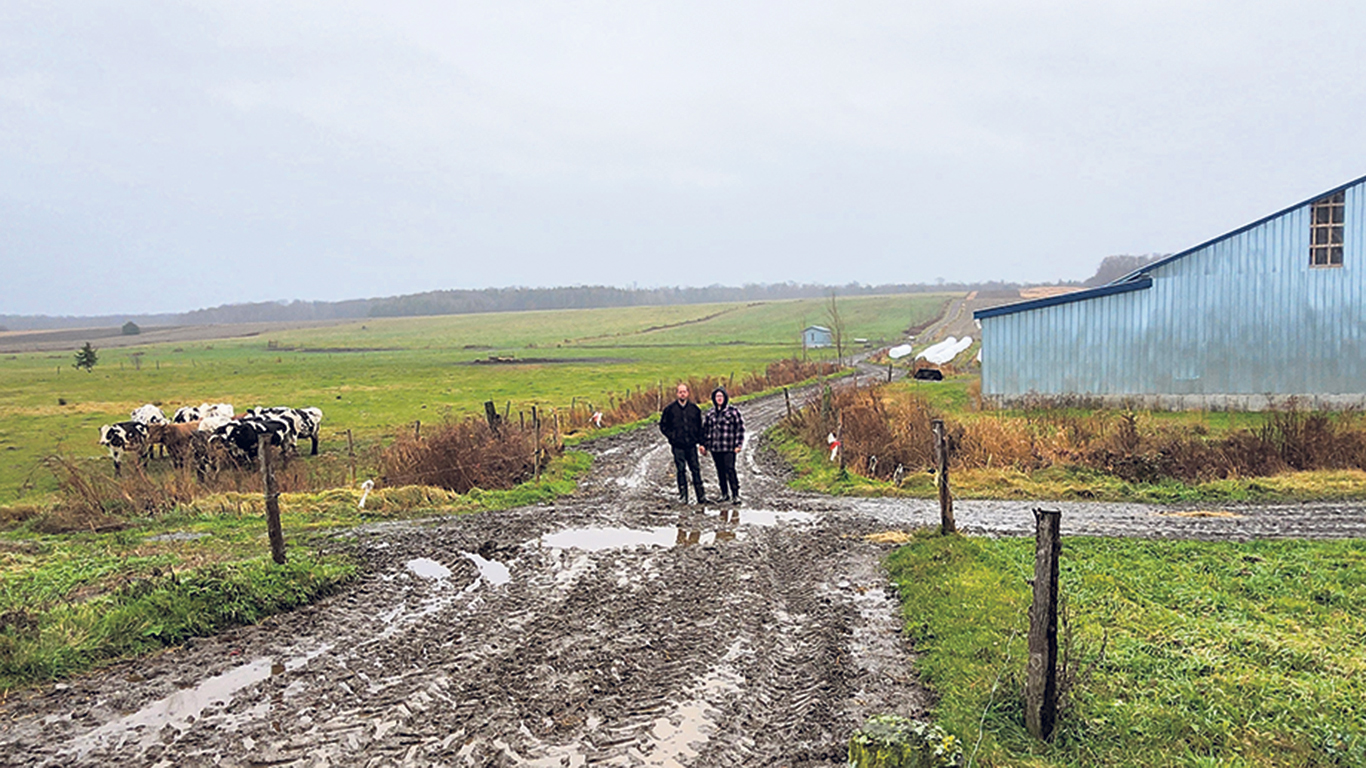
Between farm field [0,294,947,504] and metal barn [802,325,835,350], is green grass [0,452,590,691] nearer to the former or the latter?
farm field [0,294,947,504]

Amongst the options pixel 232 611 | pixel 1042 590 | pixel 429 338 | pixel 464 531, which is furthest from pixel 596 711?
pixel 429 338

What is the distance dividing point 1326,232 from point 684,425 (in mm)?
21017

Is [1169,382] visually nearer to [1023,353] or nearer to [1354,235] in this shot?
[1023,353]

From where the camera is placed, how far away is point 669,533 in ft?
41.6

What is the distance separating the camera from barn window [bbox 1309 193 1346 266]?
81.8 feet

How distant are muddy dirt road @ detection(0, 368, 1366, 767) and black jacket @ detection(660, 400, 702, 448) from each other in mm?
2662

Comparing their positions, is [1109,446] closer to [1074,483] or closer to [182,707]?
[1074,483]

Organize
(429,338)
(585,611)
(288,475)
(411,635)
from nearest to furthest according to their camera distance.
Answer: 1. (411,635)
2. (585,611)
3. (288,475)
4. (429,338)

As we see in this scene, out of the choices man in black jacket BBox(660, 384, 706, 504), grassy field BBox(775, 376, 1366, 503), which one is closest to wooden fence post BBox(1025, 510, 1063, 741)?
man in black jacket BBox(660, 384, 706, 504)

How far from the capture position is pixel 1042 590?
571 centimetres

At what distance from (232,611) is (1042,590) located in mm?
7215

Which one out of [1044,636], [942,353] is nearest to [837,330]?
[942,353]

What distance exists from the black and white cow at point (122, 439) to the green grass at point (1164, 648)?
21097mm

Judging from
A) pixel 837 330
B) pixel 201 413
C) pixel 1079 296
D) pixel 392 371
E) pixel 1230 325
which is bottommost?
pixel 392 371
